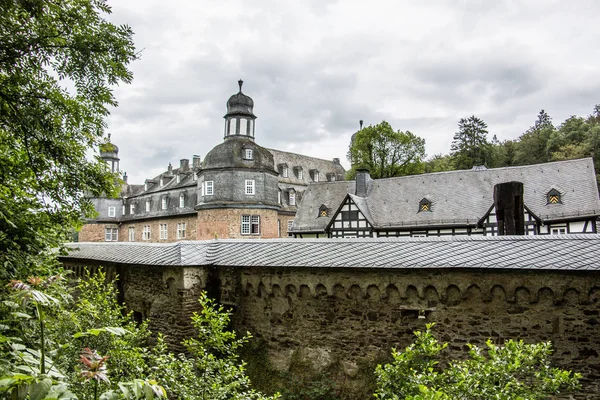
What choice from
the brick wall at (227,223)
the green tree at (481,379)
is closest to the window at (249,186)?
the brick wall at (227,223)

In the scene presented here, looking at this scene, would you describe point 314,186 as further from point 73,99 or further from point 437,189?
point 73,99

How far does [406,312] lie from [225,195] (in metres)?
23.1

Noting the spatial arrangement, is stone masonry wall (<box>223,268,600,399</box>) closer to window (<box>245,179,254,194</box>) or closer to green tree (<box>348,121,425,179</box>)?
window (<box>245,179,254,194</box>)

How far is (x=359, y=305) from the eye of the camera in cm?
884

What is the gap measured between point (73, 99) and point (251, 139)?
83.3 ft

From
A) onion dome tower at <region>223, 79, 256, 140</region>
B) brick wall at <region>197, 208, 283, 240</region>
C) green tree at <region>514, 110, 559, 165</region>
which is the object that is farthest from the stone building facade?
green tree at <region>514, 110, 559, 165</region>

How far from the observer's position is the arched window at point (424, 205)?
82.8 feet

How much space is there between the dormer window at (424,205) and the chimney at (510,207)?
13.7m

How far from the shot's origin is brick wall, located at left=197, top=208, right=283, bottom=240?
29953mm

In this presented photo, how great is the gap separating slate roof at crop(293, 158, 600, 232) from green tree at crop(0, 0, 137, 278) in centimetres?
2016

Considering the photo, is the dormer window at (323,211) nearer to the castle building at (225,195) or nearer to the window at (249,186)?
the castle building at (225,195)

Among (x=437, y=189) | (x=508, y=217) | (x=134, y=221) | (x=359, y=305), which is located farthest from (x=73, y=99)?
(x=134, y=221)

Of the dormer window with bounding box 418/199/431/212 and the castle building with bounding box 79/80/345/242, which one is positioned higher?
the castle building with bounding box 79/80/345/242

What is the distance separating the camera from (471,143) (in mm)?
52781
